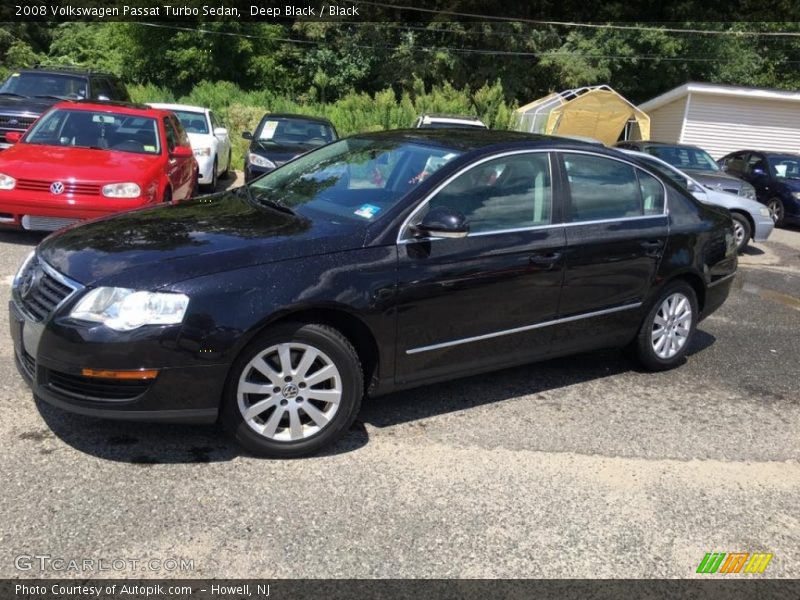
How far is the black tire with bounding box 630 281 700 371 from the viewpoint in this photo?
17.2ft

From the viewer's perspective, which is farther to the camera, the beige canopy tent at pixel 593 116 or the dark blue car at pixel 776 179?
the beige canopy tent at pixel 593 116

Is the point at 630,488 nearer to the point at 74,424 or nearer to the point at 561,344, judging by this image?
the point at 561,344

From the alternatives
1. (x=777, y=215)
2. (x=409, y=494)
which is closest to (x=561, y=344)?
(x=409, y=494)

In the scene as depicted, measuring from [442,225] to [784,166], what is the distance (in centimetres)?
1418

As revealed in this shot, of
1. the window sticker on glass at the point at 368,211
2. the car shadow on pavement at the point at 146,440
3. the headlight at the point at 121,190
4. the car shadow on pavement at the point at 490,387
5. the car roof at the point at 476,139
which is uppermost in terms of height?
the car roof at the point at 476,139

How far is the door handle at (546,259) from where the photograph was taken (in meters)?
4.41

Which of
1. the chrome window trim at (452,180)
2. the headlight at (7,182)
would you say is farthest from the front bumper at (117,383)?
the headlight at (7,182)

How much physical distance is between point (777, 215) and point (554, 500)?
1347 centimetres

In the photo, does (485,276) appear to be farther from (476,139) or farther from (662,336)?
(662,336)

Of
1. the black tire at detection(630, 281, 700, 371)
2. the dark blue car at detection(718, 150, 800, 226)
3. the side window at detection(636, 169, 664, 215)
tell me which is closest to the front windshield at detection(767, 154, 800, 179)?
the dark blue car at detection(718, 150, 800, 226)

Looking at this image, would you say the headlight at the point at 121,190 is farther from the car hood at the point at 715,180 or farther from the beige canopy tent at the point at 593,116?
the beige canopy tent at the point at 593,116

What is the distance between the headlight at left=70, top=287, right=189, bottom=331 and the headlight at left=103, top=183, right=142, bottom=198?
438cm

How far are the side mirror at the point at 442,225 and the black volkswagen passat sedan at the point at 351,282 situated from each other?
0.03 feet

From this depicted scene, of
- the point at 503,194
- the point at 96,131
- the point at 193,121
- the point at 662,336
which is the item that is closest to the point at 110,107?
the point at 96,131
